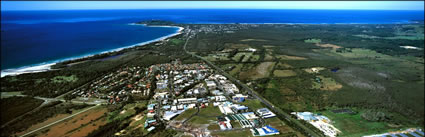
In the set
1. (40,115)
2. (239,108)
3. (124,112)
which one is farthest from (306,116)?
(40,115)

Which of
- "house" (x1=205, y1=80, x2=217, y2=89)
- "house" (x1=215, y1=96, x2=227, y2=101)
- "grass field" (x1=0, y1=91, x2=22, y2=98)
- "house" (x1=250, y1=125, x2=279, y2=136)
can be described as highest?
"house" (x1=205, y1=80, x2=217, y2=89)

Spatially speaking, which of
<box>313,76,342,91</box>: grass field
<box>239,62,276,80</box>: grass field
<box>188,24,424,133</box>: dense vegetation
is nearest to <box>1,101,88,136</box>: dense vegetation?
<box>239,62,276,80</box>: grass field

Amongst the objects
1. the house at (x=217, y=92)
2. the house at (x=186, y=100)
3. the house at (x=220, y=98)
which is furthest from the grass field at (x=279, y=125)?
the house at (x=186, y=100)

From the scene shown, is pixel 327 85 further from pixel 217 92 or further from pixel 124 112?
pixel 124 112

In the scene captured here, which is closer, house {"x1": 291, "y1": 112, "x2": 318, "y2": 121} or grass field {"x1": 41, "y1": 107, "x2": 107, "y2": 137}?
grass field {"x1": 41, "y1": 107, "x2": 107, "y2": 137}

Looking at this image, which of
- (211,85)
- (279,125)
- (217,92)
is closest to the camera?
(279,125)

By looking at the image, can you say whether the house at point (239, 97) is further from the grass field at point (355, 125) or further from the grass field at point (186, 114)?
the grass field at point (355, 125)

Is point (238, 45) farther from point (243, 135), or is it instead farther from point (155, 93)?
point (243, 135)

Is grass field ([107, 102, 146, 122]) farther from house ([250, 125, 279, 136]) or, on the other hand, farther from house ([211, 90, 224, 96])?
house ([250, 125, 279, 136])

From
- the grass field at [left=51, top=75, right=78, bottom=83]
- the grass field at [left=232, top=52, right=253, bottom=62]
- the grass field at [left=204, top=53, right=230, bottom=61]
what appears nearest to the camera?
the grass field at [left=51, top=75, right=78, bottom=83]
